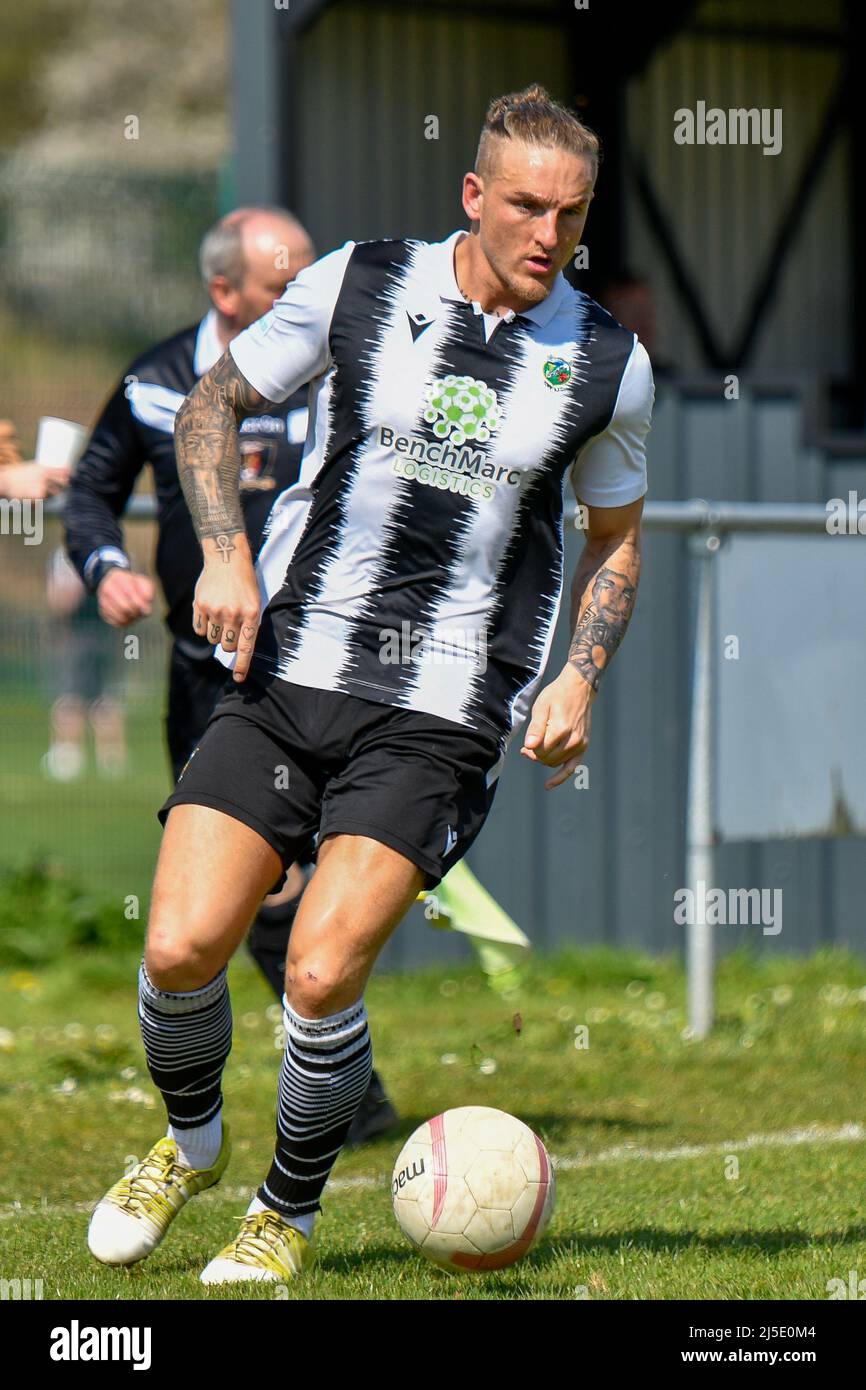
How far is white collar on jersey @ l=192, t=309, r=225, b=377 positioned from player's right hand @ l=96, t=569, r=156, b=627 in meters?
0.77

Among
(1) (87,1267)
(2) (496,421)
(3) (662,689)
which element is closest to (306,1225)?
(1) (87,1267)

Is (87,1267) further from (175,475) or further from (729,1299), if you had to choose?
(175,475)

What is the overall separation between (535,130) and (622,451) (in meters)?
0.71

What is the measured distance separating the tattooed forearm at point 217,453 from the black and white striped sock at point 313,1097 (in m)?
1.06

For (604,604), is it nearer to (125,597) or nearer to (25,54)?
(125,597)

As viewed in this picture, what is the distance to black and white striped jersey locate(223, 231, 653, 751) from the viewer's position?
4027 mm

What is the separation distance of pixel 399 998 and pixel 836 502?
3062 millimetres

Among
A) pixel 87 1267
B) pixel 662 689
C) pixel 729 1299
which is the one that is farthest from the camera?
pixel 662 689

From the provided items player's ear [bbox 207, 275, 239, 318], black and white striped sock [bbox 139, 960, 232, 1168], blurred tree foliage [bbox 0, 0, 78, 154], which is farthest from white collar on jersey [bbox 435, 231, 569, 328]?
blurred tree foliage [bbox 0, 0, 78, 154]

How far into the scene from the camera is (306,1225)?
4.07m

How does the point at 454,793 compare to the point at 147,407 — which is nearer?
the point at 454,793

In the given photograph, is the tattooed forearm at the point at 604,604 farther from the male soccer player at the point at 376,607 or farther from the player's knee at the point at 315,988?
the player's knee at the point at 315,988

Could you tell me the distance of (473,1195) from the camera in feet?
13.0
